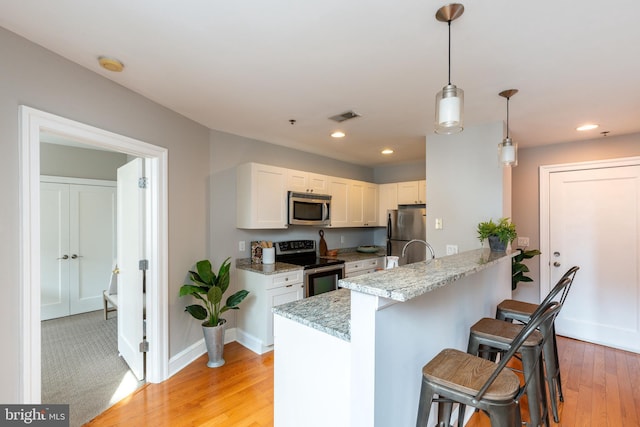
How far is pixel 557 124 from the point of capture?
299 cm

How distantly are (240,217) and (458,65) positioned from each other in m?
2.64

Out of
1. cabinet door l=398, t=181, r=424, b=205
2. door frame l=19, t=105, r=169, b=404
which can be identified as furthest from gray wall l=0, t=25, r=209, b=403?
cabinet door l=398, t=181, r=424, b=205

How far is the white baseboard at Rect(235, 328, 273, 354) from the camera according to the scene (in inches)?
124

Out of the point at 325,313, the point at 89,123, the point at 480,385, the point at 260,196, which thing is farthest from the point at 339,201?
the point at 480,385

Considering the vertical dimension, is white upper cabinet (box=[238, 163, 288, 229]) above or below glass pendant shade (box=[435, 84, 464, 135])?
below

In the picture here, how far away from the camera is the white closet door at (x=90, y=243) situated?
14.4 feet

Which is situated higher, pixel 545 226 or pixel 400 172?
pixel 400 172

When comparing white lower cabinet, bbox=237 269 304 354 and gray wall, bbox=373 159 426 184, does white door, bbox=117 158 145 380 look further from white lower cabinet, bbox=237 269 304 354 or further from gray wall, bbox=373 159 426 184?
gray wall, bbox=373 159 426 184

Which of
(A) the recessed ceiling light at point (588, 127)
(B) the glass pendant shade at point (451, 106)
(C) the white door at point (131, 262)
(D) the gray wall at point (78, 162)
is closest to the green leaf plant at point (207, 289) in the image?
(C) the white door at point (131, 262)

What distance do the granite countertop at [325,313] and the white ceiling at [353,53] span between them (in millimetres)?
1480

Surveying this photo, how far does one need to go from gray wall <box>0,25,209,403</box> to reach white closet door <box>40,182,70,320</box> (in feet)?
9.05

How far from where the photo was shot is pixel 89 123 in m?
1.96

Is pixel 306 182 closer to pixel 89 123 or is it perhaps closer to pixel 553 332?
pixel 89 123

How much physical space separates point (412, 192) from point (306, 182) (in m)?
1.78
